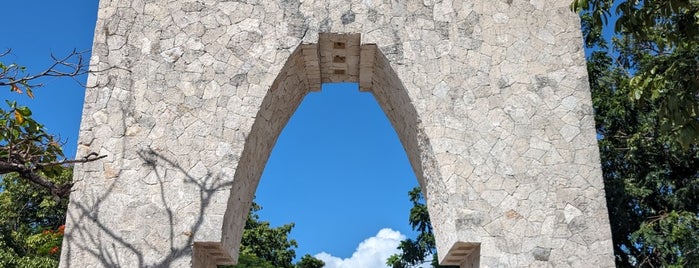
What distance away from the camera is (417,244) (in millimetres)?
13461

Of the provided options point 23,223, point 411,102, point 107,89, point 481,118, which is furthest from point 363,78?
point 23,223

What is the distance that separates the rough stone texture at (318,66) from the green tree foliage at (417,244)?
7.62 meters

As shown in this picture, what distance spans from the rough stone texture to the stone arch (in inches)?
1.0

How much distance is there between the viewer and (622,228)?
920cm

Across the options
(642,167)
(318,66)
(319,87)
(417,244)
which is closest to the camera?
(318,66)

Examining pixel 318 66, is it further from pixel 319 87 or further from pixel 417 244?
pixel 417 244

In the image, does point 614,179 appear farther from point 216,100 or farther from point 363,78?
point 216,100

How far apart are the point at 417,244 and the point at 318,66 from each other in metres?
8.49

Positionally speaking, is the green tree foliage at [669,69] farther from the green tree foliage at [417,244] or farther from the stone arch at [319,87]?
the green tree foliage at [417,244]

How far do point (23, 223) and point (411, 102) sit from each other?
39.6 ft

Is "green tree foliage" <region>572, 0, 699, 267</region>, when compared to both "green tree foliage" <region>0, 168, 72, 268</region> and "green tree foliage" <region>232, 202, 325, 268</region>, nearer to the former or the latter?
"green tree foliage" <region>232, 202, 325, 268</region>

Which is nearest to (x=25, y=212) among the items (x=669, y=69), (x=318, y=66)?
(x=318, y=66)

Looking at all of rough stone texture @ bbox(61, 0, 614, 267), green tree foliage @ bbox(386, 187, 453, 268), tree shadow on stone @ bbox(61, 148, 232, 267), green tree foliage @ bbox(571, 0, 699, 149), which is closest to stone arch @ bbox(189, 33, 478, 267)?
rough stone texture @ bbox(61, 0, 614, 267)

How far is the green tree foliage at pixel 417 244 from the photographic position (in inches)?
516
